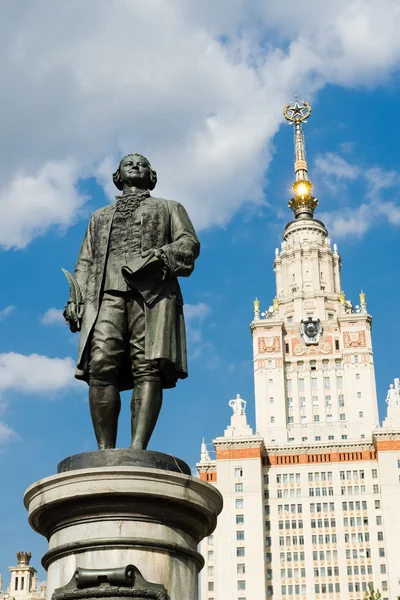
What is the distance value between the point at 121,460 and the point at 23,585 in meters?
70.3

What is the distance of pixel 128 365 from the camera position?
31.3 ft

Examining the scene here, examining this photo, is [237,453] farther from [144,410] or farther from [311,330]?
[144,410]

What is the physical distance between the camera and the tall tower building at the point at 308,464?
101 m

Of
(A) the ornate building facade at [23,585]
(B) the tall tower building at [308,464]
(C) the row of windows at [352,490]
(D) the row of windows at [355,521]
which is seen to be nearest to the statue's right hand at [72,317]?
(A) the ornate building facade at [23,585]

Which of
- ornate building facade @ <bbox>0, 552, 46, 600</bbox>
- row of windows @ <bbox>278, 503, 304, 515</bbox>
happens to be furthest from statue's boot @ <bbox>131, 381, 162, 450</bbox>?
row of windows @ <bbox>278, 503, 304, 515</bbox>

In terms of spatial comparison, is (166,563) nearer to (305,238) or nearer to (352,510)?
(352,510)

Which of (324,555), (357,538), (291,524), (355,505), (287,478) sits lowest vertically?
(324,555)

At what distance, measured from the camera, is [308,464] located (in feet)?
348

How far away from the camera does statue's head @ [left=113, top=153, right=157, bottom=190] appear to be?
10.3m

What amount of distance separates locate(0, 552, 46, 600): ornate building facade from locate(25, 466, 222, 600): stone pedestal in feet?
222

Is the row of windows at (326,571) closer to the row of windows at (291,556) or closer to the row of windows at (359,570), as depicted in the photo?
the row of windows at (359,570)

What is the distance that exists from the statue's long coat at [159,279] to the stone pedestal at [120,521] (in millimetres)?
1360

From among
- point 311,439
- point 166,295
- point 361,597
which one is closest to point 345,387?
point 311,439

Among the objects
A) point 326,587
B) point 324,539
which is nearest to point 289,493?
point 324,539
